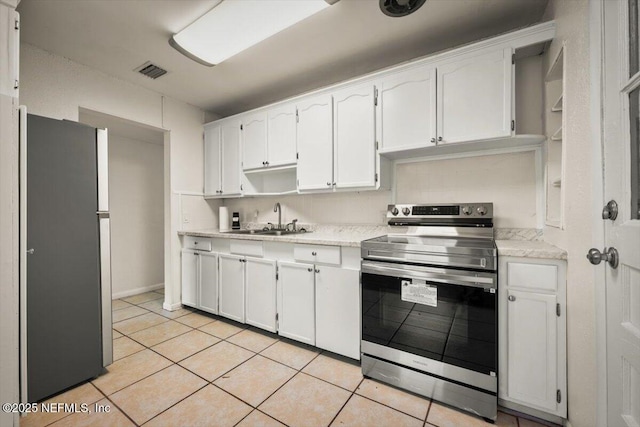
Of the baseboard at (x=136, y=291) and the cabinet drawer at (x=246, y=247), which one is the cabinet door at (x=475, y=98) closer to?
the cabinet drawer at (x=246, y=247)

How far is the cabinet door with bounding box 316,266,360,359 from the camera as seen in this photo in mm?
2006

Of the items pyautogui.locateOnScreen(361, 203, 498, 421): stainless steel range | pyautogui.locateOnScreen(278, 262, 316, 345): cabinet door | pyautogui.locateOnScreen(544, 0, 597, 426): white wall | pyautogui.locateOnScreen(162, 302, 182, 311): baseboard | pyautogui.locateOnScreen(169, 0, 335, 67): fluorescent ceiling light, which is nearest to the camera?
pyautogui.locateOnScreen(544, 0, 597, 426): white wall

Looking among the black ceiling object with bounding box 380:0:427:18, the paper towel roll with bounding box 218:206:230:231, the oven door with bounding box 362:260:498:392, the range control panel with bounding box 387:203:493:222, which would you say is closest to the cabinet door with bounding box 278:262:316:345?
the oven door with bounding box 362:260:498:392

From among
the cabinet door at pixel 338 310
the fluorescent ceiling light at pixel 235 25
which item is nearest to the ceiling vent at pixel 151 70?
the fluorescent ceiling light at pixel 235 25

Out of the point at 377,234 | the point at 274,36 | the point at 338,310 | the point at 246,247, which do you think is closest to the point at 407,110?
the point at 377,234

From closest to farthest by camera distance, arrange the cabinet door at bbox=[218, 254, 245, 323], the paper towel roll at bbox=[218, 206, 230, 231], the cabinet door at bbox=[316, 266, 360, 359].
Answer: the cabinet door at bbox=[316, 266, 360, 359]
the cabinet door at bbox=[218, 254, 245, 323]
the paper towel roll at bbox=[218, 206, 230, 231]

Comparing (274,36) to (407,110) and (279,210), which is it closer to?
(407,110)

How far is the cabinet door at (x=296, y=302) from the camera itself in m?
2.21

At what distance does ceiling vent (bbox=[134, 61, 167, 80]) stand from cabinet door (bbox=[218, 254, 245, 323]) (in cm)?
188

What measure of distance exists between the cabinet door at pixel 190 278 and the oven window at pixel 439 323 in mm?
2076

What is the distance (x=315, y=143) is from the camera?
8.52 ft

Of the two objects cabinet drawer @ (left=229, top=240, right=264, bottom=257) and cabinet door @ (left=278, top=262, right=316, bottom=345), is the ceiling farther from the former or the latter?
cabinet door @ (left=278, top=262, right=316, bottom=345)

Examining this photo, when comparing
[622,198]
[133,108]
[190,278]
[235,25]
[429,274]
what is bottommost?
[190,278]

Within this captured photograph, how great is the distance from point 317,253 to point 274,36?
5.72 ft
